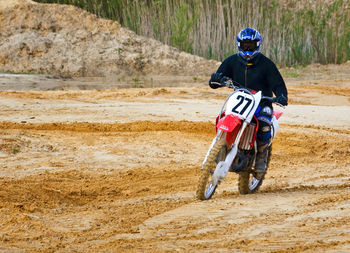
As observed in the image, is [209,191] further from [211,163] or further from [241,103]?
[241,103]

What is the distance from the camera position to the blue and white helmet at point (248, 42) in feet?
20.8

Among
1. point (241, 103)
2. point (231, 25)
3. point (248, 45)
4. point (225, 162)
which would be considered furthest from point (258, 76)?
point (231, 25)

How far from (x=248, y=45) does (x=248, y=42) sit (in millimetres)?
30

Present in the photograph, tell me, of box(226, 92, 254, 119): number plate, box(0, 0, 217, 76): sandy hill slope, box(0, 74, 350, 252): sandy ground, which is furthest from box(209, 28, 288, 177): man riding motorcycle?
box(0, 0, 217, 76): sandy hill slope

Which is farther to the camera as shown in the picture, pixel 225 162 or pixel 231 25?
pixel 231 25

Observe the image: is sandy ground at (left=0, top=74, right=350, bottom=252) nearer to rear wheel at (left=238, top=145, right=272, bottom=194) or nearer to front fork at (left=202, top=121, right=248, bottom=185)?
rear wheel at (left=238, top=145, right=272, bottom=194)

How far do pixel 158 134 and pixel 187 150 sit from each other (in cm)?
106

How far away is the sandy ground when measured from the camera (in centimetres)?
477

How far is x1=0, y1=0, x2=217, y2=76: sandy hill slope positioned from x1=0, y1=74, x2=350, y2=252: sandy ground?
21.5 feet

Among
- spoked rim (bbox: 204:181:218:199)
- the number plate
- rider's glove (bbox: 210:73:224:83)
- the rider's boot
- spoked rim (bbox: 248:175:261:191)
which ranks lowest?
spoked rim (bbox: 248:175:261:191)

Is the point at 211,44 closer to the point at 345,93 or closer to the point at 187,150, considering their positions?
the point at 345,93

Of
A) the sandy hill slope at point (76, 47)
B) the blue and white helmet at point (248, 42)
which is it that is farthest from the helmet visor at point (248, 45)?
the sandy hill slope at point (76, 47)

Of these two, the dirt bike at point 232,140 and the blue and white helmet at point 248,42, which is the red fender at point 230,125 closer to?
the dirt bike at point 232,140

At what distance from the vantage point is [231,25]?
22.2 m
